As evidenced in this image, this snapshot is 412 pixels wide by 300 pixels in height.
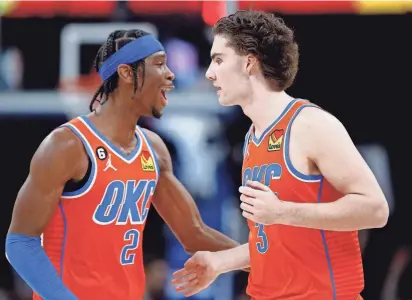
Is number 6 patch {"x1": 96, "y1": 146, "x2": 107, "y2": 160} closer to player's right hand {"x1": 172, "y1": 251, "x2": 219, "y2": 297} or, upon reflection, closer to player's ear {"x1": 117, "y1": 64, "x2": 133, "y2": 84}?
player's ear {"x1": 117, "y1": 64, "x2": 133, "y2": 84}

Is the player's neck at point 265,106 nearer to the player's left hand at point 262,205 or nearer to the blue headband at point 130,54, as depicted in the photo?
the player's left hand at point 262,205

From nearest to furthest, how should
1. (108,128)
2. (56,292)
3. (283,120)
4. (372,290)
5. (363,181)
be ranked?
(363,181), (283,120), (56,292), (108,128), (372,290)

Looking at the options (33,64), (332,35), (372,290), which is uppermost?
(332,35)

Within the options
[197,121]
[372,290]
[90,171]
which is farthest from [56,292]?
[372,290]

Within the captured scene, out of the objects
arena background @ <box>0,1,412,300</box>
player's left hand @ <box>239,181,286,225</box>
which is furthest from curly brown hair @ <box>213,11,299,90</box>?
arena background @ <box>0,1,412,300</box>

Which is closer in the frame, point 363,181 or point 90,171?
point 363,181

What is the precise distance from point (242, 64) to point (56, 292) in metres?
1.38

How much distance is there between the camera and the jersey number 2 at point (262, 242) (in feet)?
11.7

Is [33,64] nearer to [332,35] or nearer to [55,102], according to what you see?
[55,102]

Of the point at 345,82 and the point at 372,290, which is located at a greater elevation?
the point at 345,82

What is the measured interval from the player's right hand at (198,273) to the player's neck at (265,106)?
0.84 m

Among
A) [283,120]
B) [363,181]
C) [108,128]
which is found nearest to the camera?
[363,181]

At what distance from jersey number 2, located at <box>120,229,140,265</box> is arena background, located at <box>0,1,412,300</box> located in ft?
9.92

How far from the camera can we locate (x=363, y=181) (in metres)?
3.26
